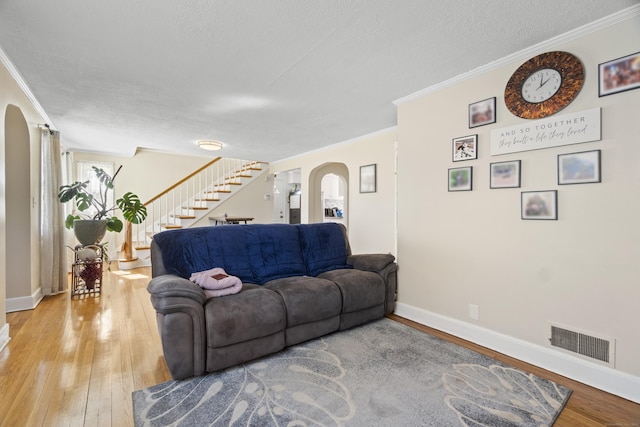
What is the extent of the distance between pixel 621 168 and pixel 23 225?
5.42 meters

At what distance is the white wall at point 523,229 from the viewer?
5.86 ft

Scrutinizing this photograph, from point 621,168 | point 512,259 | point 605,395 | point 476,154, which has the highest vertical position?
point 476,154

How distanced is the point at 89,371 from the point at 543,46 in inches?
156

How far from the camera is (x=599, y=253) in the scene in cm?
188

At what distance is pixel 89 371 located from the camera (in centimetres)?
202

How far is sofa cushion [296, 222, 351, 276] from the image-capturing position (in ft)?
10.5

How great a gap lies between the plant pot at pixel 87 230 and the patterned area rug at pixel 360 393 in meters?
3.00

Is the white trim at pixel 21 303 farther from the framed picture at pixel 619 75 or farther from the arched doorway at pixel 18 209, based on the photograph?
the framed picture at pixel 619 75

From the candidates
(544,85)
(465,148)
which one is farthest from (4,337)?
(544,85)

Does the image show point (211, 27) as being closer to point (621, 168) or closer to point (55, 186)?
point (621, 168)

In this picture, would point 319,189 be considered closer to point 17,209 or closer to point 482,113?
point 482,113

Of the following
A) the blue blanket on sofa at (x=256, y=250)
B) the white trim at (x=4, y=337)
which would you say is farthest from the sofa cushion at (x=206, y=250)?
the white trim at (x=4, y=337)

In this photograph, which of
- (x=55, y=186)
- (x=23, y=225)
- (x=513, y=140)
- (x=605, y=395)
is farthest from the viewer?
(x=55, y=186)

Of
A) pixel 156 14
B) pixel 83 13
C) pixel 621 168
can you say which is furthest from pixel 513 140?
pixel 83 13
